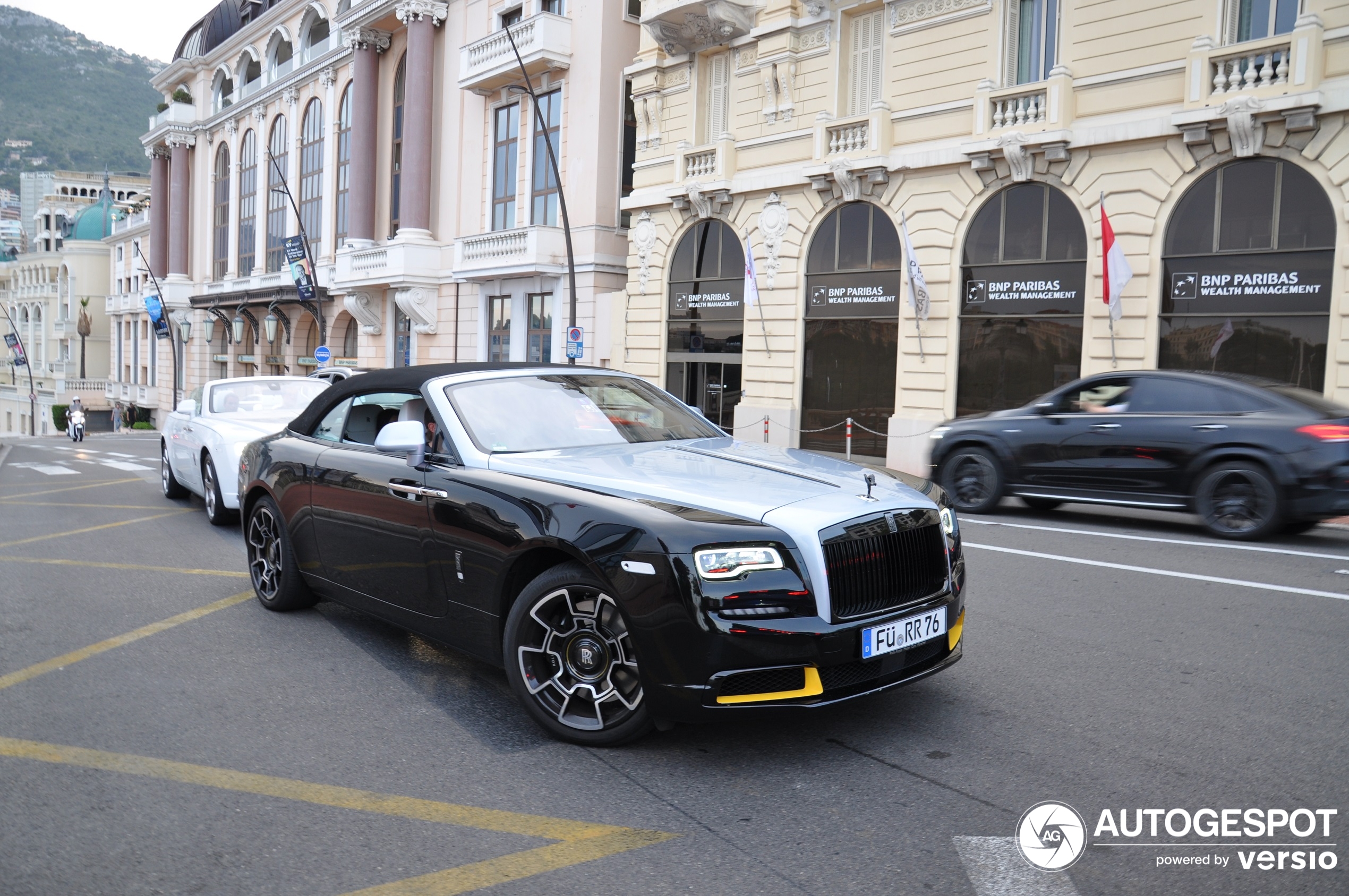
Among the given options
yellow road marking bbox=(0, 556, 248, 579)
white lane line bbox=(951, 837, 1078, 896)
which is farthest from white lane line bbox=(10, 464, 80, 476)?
white lane line bbox=(951, 837, 1078, 896)

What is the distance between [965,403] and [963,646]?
14.8m

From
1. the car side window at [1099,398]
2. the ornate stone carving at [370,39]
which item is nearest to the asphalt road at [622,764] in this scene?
the car side window at [1099,398]

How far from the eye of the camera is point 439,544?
483 cm

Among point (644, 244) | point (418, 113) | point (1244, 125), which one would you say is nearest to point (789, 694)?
point (1244, 125)

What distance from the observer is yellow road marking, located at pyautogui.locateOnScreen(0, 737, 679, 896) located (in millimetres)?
3096

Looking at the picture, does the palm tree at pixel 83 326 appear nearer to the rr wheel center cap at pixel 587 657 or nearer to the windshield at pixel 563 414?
the windshield at pixel 563 414

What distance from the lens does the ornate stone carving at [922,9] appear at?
64.5 ft

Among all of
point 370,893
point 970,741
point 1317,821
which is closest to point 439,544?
point 370,893

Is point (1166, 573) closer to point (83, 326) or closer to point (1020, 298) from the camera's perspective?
point (1020, 298)

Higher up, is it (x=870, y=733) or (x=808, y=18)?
(x=808, y=18)

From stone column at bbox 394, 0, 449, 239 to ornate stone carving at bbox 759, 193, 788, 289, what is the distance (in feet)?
49.5

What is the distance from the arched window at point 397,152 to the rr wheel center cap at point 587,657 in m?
36.2

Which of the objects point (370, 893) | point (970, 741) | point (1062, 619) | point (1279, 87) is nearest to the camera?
point (370, 893)

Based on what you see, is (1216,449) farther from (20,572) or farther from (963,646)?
(20,572)
